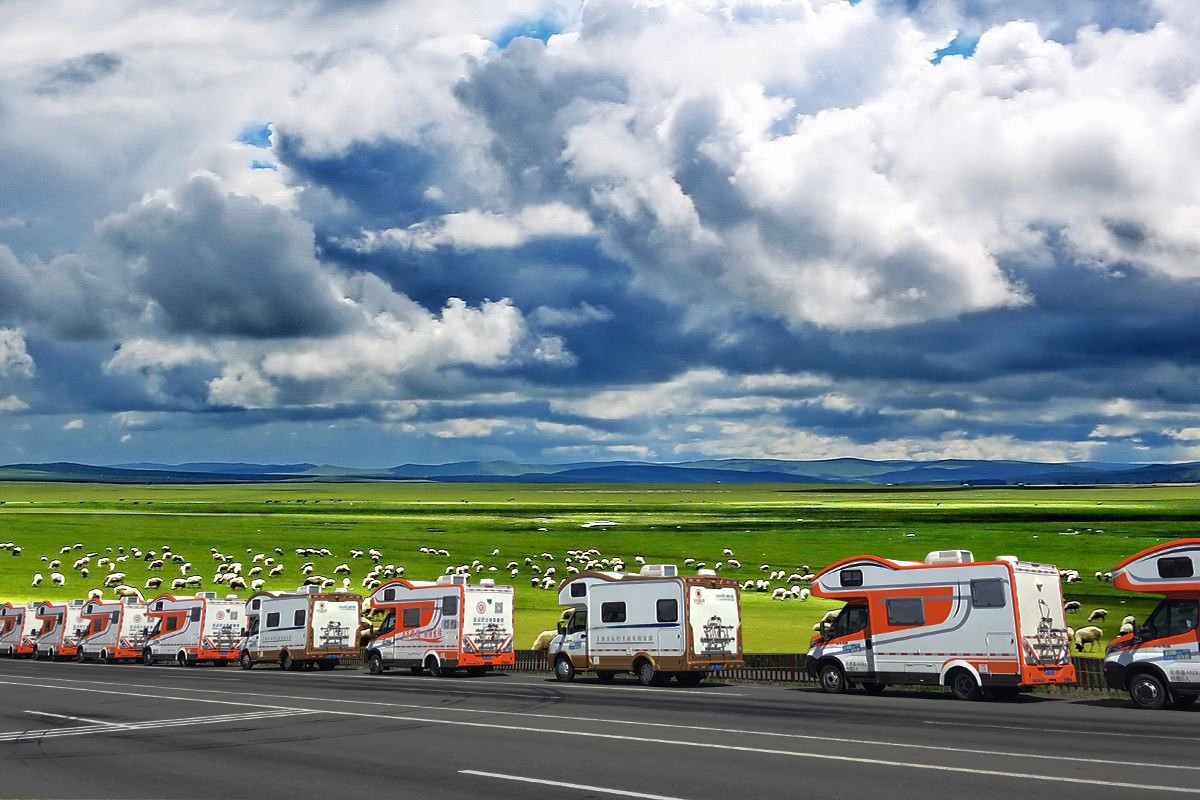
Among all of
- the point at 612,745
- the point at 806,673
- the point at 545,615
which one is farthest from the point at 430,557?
the point at 612,745

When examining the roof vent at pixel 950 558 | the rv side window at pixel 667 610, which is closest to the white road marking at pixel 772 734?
the rv side window at pixel 667 610

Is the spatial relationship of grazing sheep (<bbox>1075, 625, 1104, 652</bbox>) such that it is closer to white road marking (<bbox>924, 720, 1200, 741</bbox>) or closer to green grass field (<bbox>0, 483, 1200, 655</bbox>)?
green grass field (<bbox>0, 483, 1200, 655</bbox>)

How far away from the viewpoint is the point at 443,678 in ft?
147

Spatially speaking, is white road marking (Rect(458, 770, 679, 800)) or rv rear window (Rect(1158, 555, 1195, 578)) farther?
rv rear window (Rect(1158, 555, 1195, 578))

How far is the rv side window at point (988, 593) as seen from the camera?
3158 centimetres

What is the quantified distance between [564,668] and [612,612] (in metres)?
3.43

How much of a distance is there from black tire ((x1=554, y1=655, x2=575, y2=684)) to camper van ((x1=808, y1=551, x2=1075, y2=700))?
32.4 ft

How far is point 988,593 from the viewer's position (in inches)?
1254

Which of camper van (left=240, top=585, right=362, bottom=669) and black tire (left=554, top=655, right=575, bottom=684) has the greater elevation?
camper van (left=240, top=585, right=362, bottom=669)

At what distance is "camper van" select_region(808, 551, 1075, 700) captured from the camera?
31.4 meters

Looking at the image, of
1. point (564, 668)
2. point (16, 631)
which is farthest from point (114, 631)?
point (564, 668)

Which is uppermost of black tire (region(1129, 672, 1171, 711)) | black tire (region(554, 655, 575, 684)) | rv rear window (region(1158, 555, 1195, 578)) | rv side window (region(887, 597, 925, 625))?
rv rear window (region(1158, 555, 1195, 578))

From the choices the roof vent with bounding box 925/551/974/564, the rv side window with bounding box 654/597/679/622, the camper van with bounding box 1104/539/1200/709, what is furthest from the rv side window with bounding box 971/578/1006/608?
the rv side window with bounding box 654/597/679/622

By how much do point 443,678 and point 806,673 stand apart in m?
14.4
